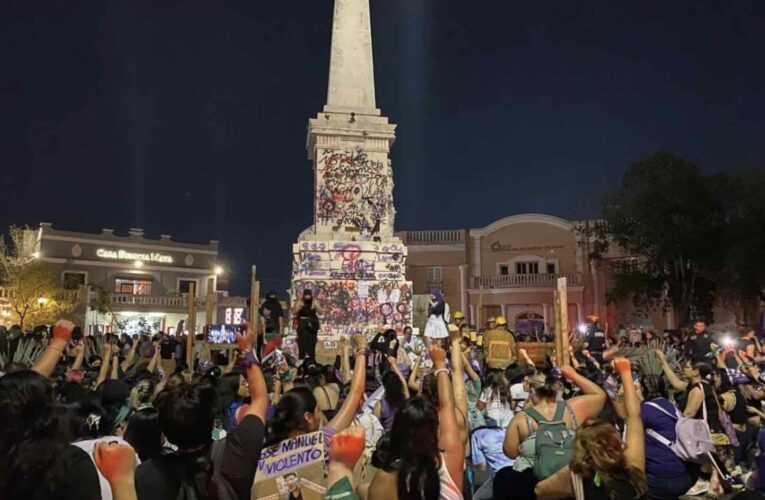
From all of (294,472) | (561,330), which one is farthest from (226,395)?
(561,330)

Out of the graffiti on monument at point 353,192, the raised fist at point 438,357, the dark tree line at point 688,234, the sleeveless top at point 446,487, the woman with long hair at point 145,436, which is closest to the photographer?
the sleeveless top at point 446,487

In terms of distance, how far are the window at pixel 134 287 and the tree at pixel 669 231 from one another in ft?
123

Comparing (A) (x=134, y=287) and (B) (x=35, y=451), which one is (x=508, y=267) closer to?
(A) (x=134, y=287)

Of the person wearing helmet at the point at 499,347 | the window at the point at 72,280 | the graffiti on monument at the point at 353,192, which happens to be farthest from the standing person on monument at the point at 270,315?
the window at the point at 72,280

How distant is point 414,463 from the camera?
3170mm

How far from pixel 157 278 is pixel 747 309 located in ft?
149

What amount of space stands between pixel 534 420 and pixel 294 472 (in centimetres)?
223

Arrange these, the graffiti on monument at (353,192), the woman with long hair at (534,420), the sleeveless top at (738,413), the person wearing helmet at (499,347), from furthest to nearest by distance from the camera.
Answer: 1. the graffiti on monument at (353,192)
2. the person wearing helmet at (499,347)
3. the sleeveless top at (738,413)
4. the woman with long hair at (534,420)

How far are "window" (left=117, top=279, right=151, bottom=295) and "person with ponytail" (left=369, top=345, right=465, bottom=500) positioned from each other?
4997cm

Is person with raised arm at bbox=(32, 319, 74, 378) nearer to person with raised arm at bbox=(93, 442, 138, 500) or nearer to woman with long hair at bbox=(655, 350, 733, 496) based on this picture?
person with raised arm at bbox=(93, 442, 138, 500)

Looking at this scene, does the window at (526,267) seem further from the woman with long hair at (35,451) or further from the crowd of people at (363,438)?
the woman with long hair at (35,451)

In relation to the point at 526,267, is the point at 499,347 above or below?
below

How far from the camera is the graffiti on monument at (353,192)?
25000mm

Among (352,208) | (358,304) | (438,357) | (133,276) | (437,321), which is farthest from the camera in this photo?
(133,276)
